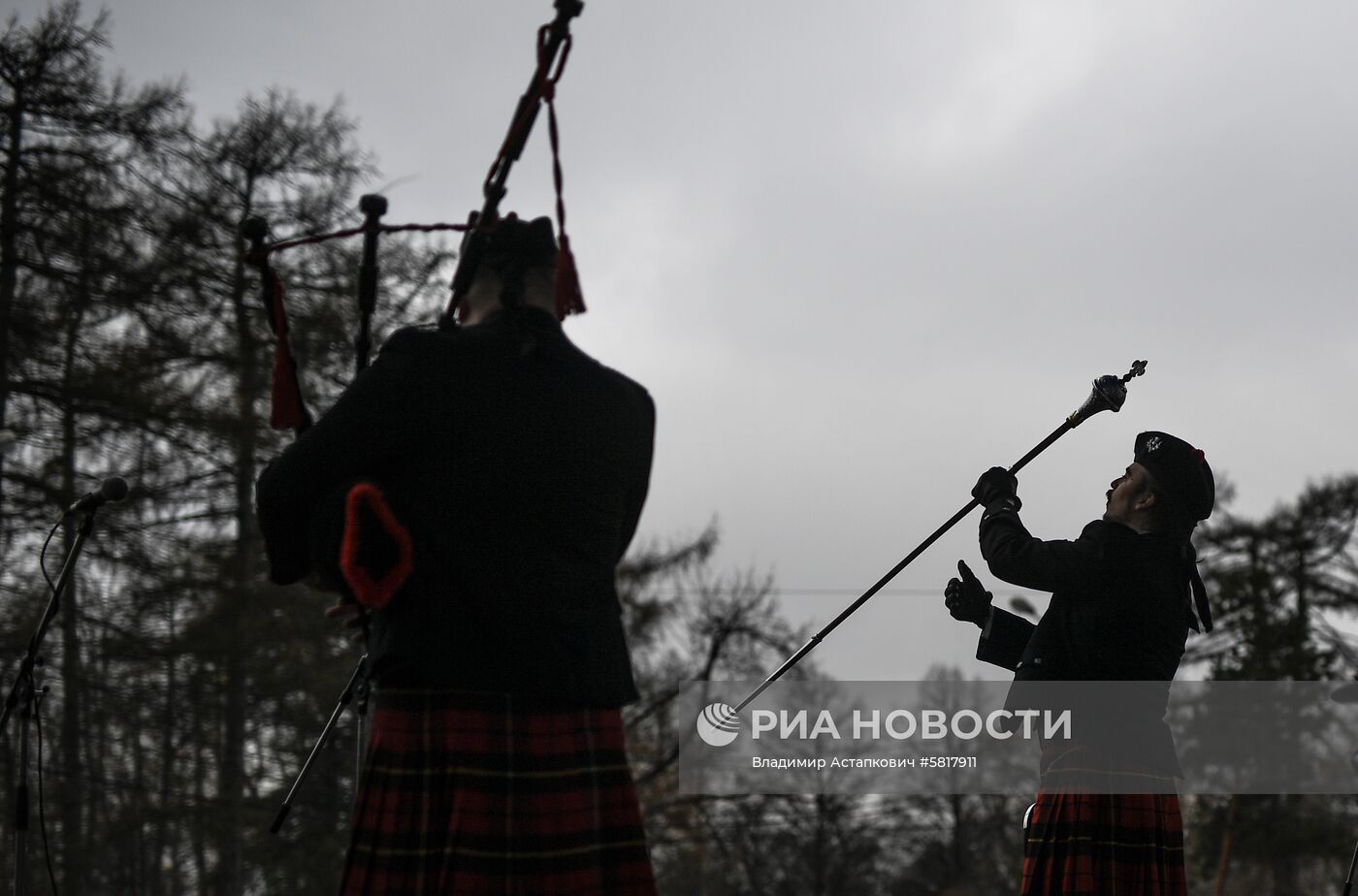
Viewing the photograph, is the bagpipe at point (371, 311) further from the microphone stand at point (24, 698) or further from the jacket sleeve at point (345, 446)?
the microphone stand at point (24, 698)

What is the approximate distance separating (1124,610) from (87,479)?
33.2 feet

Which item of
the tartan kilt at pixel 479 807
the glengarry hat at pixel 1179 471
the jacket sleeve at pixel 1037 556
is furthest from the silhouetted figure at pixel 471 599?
the glengarry hat at pixel 1179 471

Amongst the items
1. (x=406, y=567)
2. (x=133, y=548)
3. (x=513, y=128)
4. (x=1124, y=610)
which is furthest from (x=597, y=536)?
(x=133, y=548)

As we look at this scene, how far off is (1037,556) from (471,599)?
1.94m

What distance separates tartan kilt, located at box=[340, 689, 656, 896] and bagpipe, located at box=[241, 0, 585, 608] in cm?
21

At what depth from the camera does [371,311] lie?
260cm

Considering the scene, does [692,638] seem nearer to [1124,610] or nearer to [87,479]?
[87,479]

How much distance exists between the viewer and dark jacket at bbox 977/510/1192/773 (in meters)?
3.52

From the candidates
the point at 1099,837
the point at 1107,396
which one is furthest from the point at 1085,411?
the point at 1099,837

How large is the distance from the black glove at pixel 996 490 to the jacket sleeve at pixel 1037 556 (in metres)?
0.05

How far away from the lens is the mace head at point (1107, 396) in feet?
12.4

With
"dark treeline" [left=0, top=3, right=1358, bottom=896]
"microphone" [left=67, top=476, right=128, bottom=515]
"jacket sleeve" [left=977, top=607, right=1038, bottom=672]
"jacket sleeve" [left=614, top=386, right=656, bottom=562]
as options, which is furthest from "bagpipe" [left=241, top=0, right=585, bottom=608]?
"dark treeline" [left=0, top=3, right=1358, bottom=896]

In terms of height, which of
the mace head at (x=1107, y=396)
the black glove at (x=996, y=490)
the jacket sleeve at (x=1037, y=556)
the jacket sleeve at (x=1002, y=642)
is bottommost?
the jacket sleeve at (x=1002, y=642)

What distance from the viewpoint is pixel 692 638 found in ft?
50.7
